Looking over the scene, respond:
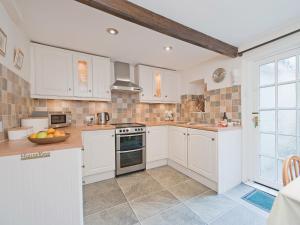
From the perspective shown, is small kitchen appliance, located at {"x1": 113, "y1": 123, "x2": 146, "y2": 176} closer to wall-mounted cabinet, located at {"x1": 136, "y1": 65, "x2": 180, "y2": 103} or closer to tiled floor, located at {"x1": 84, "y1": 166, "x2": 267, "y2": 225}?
tiled floor, located at {"x1": 84, "y1": 166, "x2": 267, "y2": 225}

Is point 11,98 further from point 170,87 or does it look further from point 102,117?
point 170,87

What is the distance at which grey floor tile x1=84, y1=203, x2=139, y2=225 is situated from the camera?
133 cm

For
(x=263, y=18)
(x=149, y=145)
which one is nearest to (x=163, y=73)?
(x=149, y=145)

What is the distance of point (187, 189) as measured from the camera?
1.90 m

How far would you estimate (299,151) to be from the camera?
160 centimetres

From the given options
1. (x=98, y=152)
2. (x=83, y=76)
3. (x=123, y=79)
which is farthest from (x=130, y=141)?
(x=83, y=76)

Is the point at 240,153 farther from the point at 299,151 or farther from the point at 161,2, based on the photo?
the point at 161,2

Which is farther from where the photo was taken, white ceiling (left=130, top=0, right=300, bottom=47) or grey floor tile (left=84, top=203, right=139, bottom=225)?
grey floor tile (left=84, top=203, right=139, bottom=225)

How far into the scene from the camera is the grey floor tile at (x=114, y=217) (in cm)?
133

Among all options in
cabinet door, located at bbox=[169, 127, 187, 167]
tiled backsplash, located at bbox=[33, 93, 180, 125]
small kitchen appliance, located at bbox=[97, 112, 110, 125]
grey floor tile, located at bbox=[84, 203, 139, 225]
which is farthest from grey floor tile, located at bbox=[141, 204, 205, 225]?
tiled backsplash, located at bbox=[33, 93, 180, 125]

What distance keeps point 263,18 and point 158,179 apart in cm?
241

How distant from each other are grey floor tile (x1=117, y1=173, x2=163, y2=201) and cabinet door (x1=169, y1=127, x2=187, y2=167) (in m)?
0.59

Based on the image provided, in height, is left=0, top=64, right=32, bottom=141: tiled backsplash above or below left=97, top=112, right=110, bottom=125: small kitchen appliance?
above

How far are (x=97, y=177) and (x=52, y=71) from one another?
1732 mm
